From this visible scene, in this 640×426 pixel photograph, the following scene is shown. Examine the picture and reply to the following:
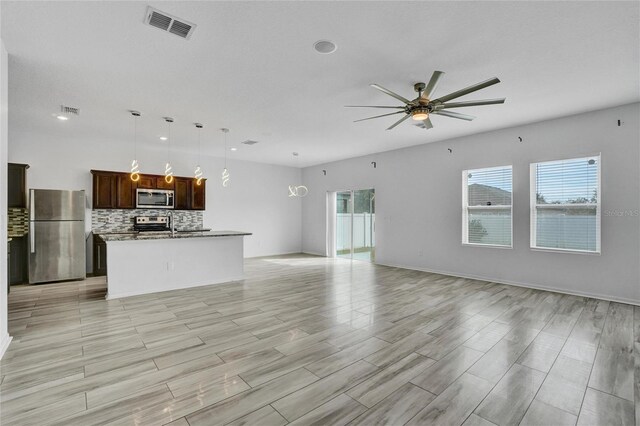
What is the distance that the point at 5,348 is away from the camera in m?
2.90

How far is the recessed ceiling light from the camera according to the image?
9.39ft

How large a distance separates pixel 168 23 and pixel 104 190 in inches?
213

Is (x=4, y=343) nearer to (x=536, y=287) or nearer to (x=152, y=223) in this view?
(x=152, y=223)

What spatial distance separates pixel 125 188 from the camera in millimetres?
6871

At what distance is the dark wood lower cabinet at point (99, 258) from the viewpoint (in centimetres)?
632

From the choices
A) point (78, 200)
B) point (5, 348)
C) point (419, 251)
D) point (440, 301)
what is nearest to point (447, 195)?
point (419, 251)

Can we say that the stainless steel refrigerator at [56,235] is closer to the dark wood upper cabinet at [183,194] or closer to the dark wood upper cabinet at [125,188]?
the dark wood upper cabinet at [125,188]

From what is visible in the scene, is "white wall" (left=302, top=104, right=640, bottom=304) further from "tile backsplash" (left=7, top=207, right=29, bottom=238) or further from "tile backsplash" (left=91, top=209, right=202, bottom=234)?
"tile backsplash" (left=7, top=207, right=29, bottom=238)

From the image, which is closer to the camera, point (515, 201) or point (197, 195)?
point (515, 201)

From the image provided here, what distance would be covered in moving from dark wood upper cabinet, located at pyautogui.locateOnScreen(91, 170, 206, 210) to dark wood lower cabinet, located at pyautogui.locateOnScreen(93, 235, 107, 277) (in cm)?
82

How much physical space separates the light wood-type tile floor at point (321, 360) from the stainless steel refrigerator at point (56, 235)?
1.30 metres

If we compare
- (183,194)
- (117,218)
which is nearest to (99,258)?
(117,218)

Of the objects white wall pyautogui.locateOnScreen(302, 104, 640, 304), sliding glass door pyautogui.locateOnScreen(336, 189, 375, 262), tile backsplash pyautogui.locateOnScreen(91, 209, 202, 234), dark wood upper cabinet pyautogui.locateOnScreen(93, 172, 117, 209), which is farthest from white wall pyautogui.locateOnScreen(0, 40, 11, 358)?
sliding glass door pyautogui.locateOnScreen(336, 189, 375, 262)

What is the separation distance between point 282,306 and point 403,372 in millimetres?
2136
